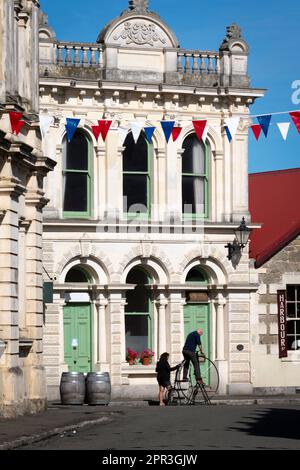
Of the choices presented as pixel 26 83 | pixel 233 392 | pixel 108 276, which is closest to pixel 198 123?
pixel 26 83

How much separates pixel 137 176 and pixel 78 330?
14.3 ft

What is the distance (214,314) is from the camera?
39.1 m

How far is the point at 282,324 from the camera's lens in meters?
39.5

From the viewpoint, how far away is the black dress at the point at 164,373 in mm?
34409

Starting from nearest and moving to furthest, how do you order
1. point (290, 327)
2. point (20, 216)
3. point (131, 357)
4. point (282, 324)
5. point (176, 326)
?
point (20, 216)
point (131, 357)
point (176, 326)
point (282, 324)
point (290, 327)

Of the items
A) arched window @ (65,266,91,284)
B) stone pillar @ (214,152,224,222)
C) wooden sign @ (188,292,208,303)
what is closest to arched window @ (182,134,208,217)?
stone pillar @ (214,152,224,222)

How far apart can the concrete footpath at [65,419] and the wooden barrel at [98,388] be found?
0.30 meters

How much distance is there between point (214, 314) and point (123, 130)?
225 inches

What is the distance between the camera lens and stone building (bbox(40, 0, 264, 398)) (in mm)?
37406

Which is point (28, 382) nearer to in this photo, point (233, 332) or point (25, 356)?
point (25, 356)

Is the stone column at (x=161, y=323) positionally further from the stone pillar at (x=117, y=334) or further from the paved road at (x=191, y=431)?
the paved road at (x=191, y=431)

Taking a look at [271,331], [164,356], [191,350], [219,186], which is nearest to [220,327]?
[271,331]

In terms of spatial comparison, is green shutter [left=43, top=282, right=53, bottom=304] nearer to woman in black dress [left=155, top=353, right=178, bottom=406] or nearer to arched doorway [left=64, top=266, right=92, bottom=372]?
arched doorway [left=64, top=266, right=92, bottom=372]

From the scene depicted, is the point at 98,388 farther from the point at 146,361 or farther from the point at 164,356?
the point at 146,361
